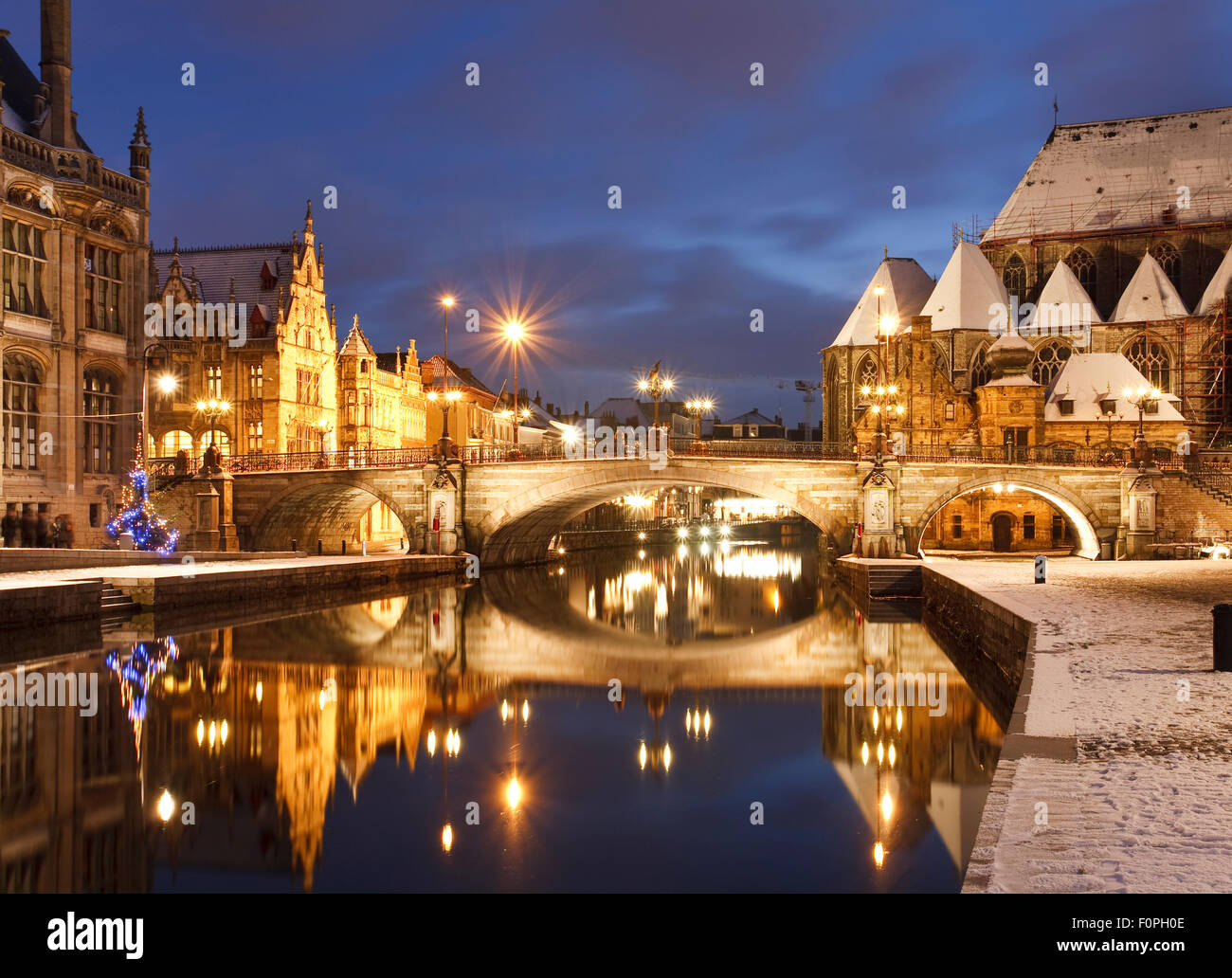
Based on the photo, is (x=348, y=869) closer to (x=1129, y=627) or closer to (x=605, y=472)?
(x=1129, y=627)

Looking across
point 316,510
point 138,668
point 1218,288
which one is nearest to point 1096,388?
point 1218,288

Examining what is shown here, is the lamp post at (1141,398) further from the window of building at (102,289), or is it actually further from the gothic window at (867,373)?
the window of building at (102,289)

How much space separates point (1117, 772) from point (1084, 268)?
64702mm

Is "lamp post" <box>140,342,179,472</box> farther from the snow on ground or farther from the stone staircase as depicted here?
the snow on ground

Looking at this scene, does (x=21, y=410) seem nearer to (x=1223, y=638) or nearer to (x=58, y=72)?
(x=58, y=72)

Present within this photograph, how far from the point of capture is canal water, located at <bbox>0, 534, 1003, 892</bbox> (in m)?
11.1

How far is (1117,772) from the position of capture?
31.9ft

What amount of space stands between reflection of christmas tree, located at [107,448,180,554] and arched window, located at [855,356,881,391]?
4096 centimetres

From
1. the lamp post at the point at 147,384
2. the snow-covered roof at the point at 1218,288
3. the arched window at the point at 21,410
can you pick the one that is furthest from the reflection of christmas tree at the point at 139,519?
the snow-covered roof at the point at 1218,288

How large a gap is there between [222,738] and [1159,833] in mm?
12857

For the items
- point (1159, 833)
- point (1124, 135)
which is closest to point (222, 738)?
point (1159, 833)

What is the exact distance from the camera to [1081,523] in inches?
1860

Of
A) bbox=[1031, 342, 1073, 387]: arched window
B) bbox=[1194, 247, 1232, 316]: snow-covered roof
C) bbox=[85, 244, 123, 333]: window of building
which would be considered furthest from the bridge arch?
bbox=[85, 244, 123, 333]: window of building
